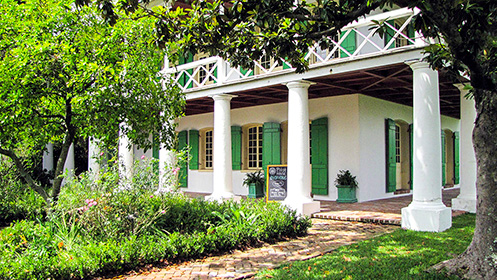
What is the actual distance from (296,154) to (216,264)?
4330 millimetres

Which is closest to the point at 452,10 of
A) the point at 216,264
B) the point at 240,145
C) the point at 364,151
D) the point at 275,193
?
the point at 216,264

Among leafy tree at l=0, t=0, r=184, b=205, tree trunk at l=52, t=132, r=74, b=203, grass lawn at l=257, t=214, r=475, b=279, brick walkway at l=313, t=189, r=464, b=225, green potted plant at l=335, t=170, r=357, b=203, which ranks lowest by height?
grass lawn at l=257, t=214, r=475, b=279

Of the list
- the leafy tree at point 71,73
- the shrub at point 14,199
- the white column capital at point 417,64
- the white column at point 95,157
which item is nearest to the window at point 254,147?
the white column at point 95,157

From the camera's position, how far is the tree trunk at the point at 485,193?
4.66 meters

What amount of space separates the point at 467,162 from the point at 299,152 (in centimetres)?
415

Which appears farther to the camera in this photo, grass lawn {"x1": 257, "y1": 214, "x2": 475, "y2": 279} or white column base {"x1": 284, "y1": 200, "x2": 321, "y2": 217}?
white column base {"x1": 284, "y1": 200, "x2": 321, "y2": 217}

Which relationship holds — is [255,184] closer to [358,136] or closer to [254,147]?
[254,147]

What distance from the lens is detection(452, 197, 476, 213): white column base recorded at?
10.0 meters

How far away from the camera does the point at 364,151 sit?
11.9 meters

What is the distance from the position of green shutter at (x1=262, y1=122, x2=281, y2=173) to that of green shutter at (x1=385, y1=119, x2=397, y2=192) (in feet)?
10.6

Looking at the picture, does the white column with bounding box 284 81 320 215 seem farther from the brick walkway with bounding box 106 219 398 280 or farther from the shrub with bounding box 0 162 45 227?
the shrub with bounding box 0 162 45 227

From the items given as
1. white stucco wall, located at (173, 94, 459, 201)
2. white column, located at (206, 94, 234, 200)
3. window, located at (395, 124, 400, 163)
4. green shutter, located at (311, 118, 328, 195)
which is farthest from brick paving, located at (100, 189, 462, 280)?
window, located at (395, 124, 400, 163)

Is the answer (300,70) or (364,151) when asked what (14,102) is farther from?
(364,151)

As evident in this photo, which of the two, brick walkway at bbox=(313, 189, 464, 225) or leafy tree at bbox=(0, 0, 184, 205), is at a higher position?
leafy tree at bbox=(0, 0, 184, 205)
